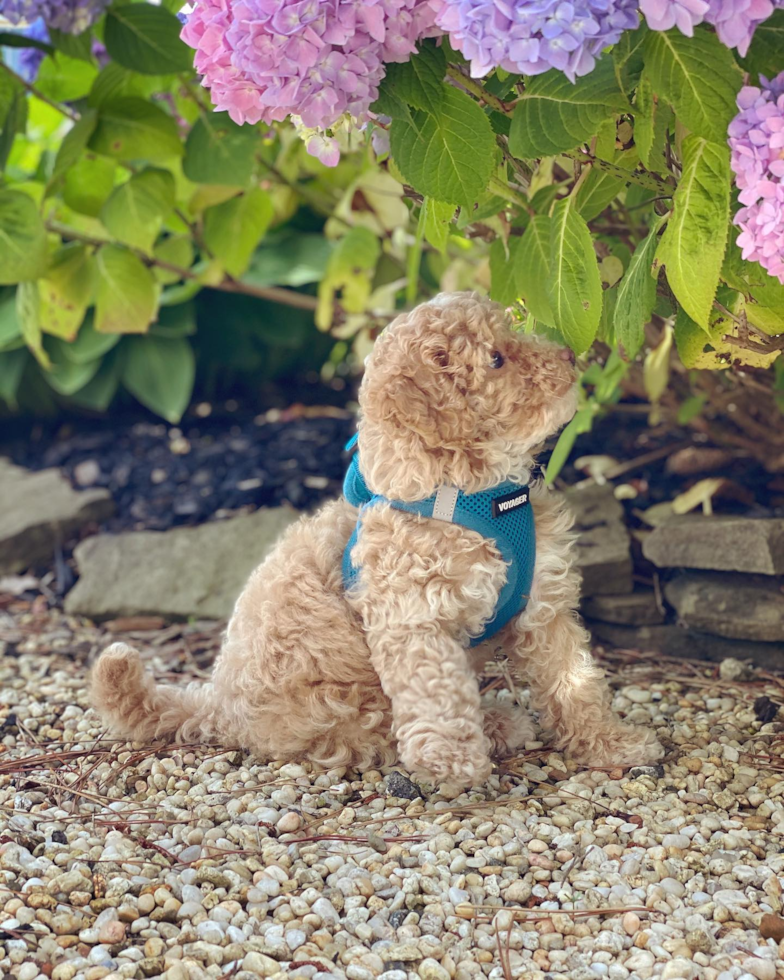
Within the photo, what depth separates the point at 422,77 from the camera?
2.08 m

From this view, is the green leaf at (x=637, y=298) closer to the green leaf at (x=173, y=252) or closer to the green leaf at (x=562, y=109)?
the green leaf at (x=562, y=109)

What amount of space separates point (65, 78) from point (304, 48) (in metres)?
2.48

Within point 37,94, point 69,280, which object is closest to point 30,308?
point 69,280

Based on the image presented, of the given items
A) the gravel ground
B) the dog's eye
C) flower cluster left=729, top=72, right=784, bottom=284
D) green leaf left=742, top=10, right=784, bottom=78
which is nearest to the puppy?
the dog's eye

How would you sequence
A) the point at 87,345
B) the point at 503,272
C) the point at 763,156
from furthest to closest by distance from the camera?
the point at 87,345 → the point at 503,272 → the point at 763,156

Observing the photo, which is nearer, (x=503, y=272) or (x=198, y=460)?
(x=503, y=272)

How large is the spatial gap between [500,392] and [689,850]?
3.64ft

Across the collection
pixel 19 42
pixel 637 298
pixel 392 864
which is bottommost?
pixel 392 864

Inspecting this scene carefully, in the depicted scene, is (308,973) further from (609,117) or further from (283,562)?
(609,117)

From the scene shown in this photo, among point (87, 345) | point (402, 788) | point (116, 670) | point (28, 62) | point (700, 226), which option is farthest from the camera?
point (87, 345)

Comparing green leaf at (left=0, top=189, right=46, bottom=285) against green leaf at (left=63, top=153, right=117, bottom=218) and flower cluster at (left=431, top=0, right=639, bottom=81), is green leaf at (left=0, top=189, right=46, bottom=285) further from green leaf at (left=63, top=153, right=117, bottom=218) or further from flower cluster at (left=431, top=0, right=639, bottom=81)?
flower cluster at (left=431, top=0, right=639, bottom=81)

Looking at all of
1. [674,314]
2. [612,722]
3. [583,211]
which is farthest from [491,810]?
[583,211]

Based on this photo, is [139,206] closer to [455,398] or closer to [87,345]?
[455,398]

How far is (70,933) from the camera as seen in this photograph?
6.81ft
